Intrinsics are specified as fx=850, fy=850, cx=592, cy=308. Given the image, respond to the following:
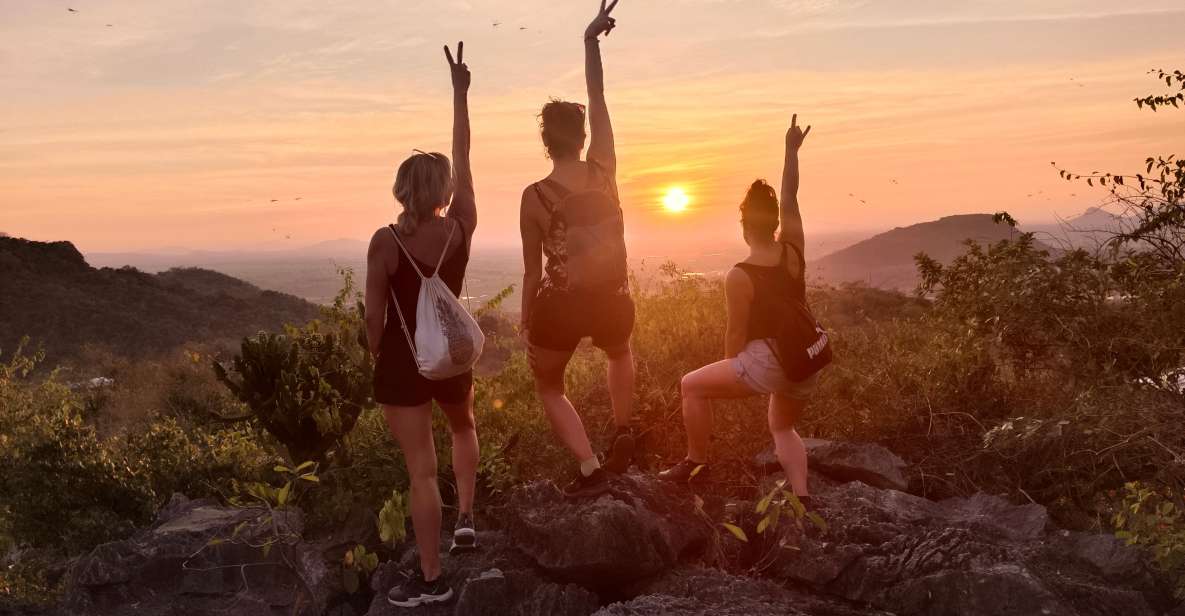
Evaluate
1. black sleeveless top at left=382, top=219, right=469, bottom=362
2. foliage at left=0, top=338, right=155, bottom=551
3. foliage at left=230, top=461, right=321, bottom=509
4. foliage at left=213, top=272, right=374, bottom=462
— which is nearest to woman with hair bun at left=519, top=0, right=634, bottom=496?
black sleeveless top at left=382, top=219, right=469, bottom=362

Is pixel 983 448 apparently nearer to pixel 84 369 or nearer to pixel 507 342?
pixel 507 342

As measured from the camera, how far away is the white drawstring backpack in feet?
13.3

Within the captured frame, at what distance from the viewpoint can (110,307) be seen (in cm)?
3909

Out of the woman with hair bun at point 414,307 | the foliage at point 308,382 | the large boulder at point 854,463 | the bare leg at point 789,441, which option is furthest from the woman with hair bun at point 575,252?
the foliage at point 308,382

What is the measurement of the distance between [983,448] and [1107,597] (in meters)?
1.96

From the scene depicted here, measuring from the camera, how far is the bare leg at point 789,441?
4594 mm

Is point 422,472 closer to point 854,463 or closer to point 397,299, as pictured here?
point 397,299

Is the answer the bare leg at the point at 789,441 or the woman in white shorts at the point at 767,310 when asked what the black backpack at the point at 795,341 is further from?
the bare leg at the point at 789,441

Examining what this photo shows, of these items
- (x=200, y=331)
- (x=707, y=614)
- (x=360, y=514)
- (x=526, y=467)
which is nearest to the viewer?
(x=707, y=614)

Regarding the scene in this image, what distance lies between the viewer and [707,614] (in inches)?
147

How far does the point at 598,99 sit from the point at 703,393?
1697 mm

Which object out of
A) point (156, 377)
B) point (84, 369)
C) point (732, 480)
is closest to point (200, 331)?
point (84, 369)

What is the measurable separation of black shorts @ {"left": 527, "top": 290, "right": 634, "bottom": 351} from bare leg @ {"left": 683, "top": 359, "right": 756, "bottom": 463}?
1.95 ft

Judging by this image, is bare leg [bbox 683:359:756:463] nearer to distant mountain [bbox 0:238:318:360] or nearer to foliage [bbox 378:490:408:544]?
foliage [bbox 378:490:408:544]
